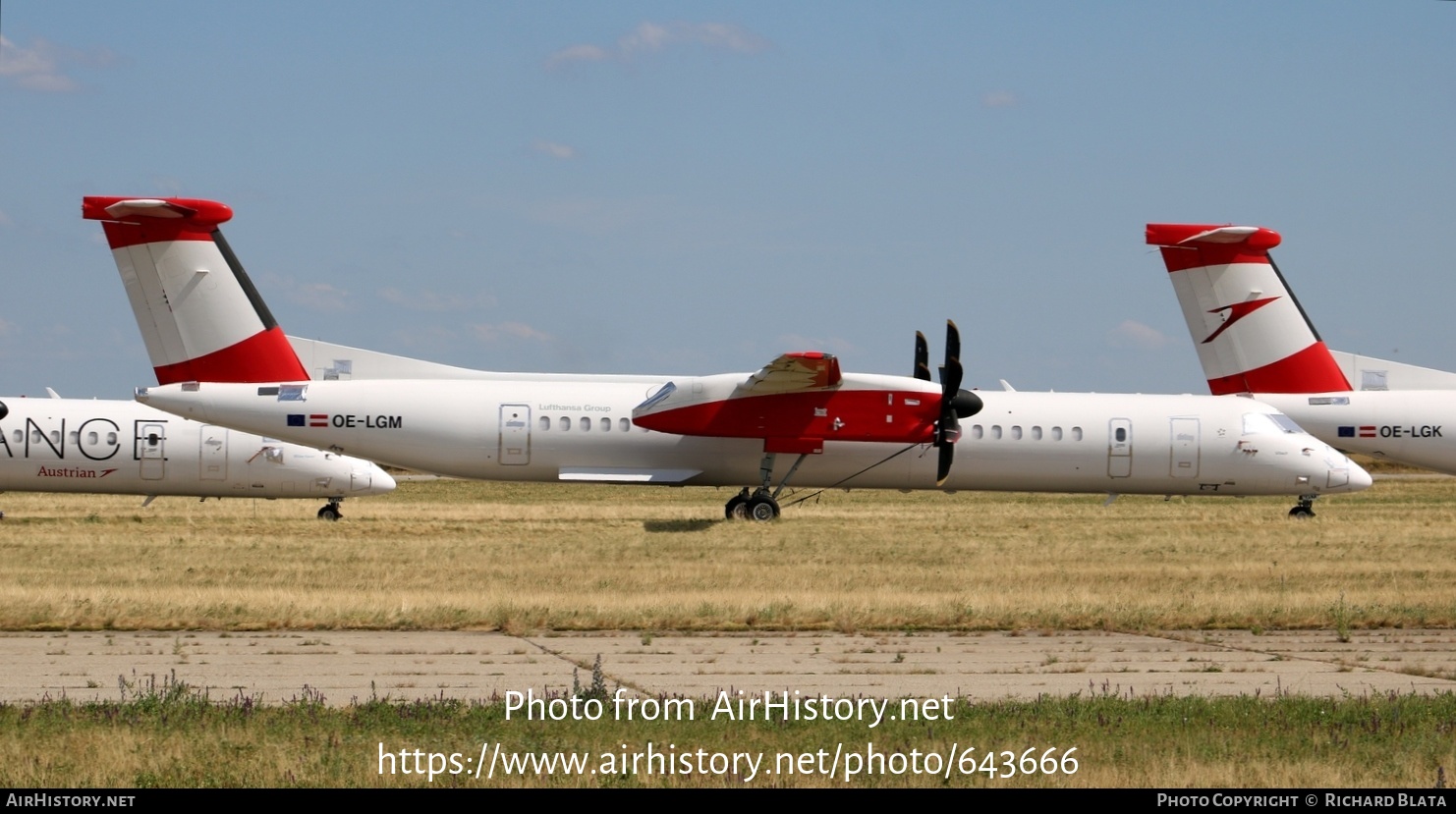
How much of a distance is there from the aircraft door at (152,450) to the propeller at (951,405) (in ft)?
62.1

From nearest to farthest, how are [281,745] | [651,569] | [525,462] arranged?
1. [281,745]
2. [651,569]
3. [525,462]

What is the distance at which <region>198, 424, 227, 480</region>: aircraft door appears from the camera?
35969mm

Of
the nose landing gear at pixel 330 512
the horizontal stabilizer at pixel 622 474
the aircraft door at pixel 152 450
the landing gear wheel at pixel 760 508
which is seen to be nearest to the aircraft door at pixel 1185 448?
the landing gear wheel at pixel 760 508

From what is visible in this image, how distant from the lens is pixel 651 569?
23.0 meters

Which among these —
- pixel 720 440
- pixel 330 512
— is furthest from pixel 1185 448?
pixel 330 512

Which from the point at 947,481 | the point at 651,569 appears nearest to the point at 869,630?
the point at 651,569

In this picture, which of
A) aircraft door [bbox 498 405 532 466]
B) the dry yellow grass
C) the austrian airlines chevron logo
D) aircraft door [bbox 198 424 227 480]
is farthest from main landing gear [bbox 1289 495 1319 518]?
aircraft door [bbox 198 424 227 480]

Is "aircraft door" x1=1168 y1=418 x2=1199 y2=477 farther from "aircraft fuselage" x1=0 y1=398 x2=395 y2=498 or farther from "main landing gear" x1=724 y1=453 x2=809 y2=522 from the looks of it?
"aircraft fuselage" x1=0 y1=398 x2=395 y2=498

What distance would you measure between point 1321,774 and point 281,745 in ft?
22.6

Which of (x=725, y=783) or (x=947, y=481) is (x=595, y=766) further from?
(x=947, y=481)

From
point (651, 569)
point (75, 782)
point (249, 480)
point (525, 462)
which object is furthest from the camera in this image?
point (249, 480)

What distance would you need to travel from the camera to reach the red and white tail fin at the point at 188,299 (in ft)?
101

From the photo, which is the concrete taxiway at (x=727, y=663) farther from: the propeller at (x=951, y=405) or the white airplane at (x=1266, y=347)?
the white airplane at (x=1266, y=347)

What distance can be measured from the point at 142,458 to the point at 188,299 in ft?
21.6
